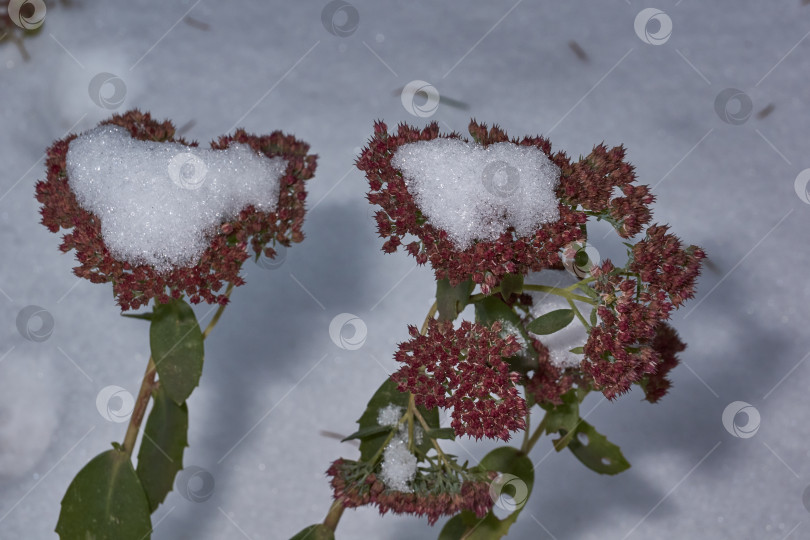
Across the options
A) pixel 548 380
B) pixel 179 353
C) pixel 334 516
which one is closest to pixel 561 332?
pixel 548 380

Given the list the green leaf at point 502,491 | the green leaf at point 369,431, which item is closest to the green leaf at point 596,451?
the green leaf at point 502,491

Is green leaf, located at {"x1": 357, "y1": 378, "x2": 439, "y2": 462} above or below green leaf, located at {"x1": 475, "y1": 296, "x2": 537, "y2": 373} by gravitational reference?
below

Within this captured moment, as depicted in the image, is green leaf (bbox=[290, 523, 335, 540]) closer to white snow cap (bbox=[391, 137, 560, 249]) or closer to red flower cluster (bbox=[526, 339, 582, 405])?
red flower cluster (bbox=[526, 339, 582, 405])

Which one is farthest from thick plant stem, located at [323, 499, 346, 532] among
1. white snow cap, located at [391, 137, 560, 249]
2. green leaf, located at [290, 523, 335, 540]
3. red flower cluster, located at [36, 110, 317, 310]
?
white snow cap, located at [391, 137, 560, 249]

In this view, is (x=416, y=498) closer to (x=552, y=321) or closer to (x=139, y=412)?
(x=552, y=321)

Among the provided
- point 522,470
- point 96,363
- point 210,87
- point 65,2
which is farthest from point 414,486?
point 65,2
